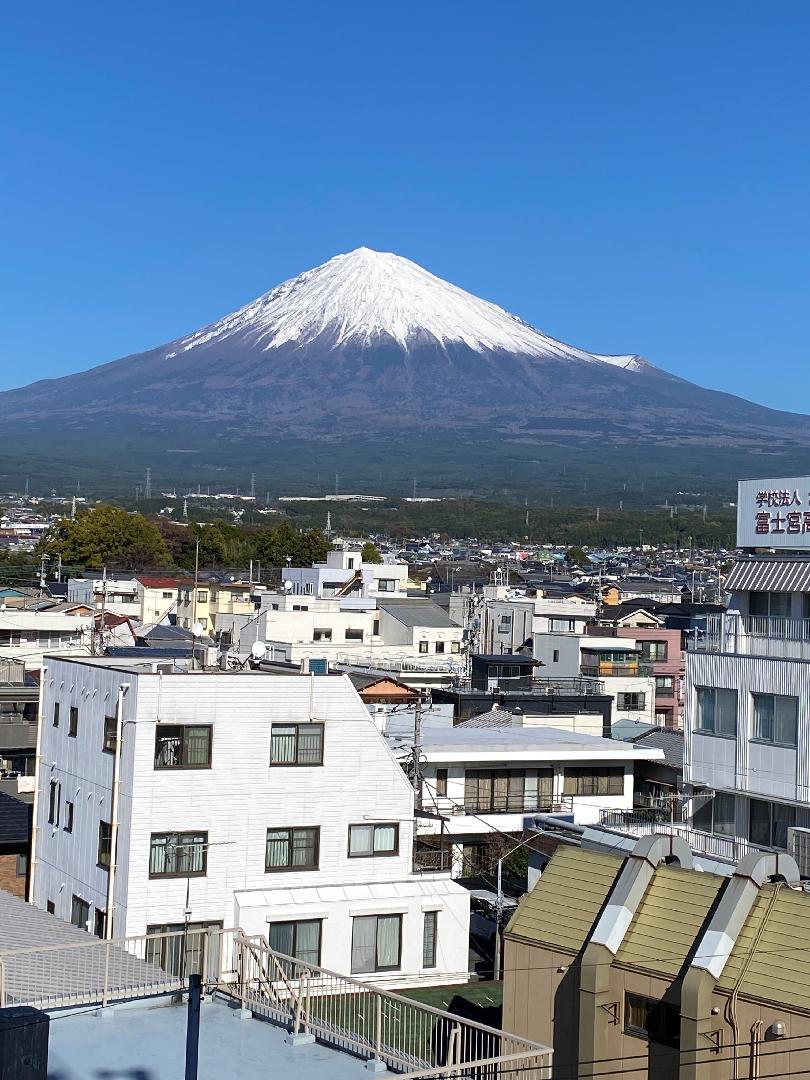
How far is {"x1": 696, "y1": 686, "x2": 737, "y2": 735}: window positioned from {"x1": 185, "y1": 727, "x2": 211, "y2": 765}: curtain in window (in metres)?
5.34

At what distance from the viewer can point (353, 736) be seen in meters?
17.0

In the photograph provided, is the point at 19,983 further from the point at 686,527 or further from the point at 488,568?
the point at 686,527

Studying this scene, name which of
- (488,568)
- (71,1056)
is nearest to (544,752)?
(71,1056)

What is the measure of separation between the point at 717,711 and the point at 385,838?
402cm

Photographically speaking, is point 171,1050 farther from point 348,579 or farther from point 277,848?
point 348,579

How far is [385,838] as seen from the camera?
1714 cm

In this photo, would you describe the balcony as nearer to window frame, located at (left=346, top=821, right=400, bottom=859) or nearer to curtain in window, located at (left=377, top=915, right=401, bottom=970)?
window frame, located at (left=346, top=821, right=400, bottom=859)

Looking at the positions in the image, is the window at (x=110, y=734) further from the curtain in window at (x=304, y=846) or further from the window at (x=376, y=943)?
the window at (x=376, y=943)

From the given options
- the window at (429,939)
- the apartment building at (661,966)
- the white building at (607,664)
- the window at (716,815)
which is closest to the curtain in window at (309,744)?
the window at (429,939)

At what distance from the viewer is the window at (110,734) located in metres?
16.5

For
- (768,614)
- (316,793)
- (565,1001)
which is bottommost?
(565,1001)

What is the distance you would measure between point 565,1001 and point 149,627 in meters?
36.6

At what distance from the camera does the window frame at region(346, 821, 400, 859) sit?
666 inches

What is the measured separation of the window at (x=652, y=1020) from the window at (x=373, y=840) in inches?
206
